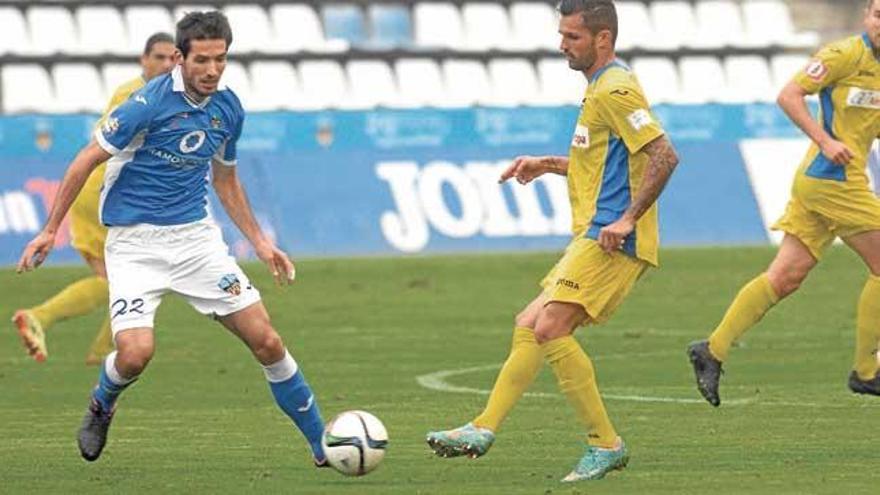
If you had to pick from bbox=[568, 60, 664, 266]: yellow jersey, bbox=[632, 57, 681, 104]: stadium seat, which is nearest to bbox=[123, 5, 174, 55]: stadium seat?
bbox=[632, 57, 681, 104]: stadium seat

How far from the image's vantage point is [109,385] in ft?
35.0

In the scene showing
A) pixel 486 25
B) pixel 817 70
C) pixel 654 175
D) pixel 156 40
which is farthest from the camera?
pixel 486 25

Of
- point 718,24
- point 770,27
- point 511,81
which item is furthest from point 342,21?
point 770,27

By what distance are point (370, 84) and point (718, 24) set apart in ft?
20.0

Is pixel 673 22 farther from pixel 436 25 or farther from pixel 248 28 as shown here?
pixel 248 28

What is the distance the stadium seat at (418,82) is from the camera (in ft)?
101

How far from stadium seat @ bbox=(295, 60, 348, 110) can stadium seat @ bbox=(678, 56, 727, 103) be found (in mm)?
5091

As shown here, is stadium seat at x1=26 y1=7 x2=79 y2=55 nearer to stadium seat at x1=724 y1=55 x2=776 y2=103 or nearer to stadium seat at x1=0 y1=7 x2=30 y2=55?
stadium seat at x1=0 y1=7 x2=30 y2=55

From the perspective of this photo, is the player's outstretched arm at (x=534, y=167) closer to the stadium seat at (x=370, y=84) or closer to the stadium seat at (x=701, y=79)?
the stadium seat at (x=370, y=84)

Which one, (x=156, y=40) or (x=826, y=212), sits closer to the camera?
(x=826, y=212)

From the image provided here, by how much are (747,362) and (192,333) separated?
16.3 feet

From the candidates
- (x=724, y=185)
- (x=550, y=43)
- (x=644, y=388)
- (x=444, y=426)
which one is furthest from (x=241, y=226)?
(x=550, y=43)

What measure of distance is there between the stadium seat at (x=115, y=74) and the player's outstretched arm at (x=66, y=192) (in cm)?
1940

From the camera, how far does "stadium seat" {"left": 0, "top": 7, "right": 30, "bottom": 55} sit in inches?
1160
